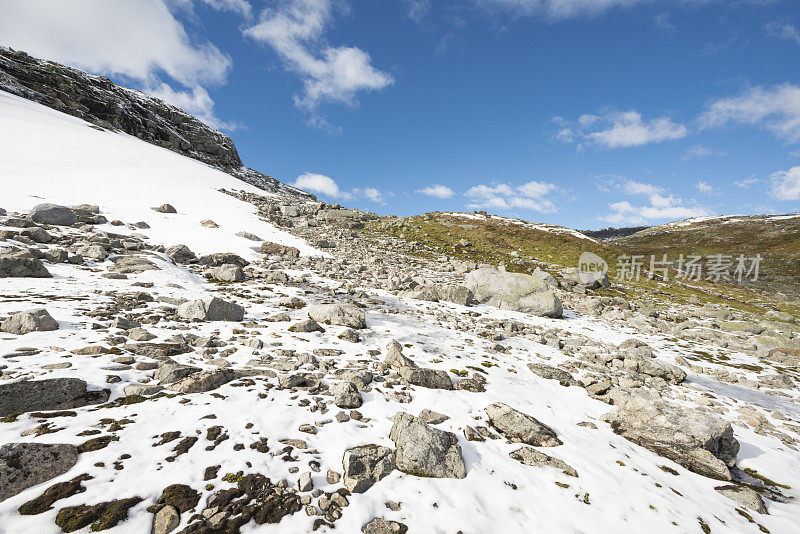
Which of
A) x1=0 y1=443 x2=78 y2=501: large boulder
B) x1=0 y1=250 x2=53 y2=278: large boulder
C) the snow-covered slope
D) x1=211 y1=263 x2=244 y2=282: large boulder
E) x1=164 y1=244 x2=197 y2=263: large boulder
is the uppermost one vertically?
the snow-covered slope

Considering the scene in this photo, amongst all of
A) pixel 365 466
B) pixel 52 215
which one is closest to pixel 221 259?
pixel 52 215

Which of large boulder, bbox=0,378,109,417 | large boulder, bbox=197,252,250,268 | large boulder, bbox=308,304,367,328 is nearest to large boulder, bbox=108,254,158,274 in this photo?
large boulder, bbox=197,252,250,268

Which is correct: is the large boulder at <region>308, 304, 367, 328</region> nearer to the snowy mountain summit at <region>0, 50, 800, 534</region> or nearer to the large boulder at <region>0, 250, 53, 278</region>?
the snowy mountain summit at <region>0, 50, 800, 534</region>

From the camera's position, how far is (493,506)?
618 cm

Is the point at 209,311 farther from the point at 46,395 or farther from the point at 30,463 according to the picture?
the point at 30,463

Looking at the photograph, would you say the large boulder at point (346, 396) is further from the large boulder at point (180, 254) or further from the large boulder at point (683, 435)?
the large boulder at point (180, 254)

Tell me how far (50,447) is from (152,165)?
194ft

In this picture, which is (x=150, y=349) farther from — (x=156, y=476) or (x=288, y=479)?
(x=288, y=479)

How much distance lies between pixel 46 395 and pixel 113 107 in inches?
4513

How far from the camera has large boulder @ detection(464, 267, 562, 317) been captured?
953 inches

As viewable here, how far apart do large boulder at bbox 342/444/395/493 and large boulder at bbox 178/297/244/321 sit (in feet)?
31.4

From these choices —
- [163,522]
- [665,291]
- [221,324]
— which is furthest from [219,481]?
[665,291]

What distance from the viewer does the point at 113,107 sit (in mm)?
82312

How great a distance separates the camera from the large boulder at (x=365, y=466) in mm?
6012
